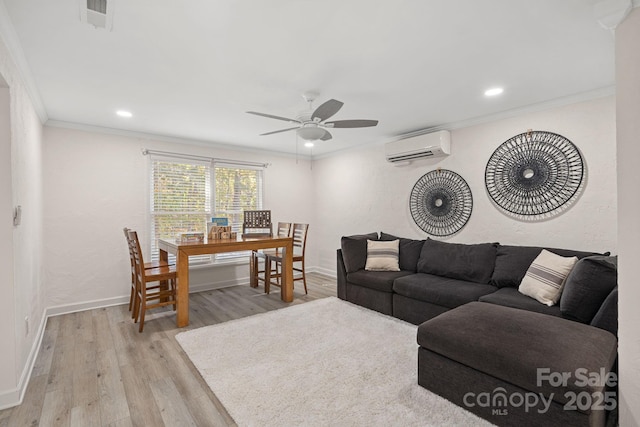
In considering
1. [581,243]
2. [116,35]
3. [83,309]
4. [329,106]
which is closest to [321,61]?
[329,106]

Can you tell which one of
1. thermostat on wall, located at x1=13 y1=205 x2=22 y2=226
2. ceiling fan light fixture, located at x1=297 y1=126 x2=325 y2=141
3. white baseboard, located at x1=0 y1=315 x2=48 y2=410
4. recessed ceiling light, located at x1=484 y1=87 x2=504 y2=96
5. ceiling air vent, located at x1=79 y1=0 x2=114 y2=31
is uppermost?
recessed ceiling light, located at x1=484 y1=87 x2=504 y2=96

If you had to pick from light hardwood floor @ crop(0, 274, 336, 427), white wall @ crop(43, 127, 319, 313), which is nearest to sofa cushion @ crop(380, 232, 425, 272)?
light hardwood floor @ crop(0, 274, 336, 427)

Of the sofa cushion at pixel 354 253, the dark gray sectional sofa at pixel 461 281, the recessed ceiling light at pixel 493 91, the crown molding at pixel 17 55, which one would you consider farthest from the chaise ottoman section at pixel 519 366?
the crown molding at pixel 17 55

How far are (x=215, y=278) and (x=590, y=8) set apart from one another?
16.7ft

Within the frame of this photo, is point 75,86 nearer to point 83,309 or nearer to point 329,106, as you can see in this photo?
point 329,106

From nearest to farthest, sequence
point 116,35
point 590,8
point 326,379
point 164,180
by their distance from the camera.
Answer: point 590,8
point 116,35
point 326,379
point 164,180

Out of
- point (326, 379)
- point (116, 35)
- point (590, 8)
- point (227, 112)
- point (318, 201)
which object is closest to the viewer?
point (590, 8)

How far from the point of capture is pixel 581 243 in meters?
3.02

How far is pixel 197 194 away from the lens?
4.81m

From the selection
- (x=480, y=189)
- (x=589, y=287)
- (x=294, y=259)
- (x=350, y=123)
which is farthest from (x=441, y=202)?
(x=294, y=259)

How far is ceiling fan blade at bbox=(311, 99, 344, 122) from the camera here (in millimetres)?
2369

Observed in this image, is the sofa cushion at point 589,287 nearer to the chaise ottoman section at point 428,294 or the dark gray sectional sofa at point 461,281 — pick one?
the dark gray sectional sofa at point 461,281

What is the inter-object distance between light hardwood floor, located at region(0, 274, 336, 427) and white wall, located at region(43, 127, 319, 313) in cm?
39

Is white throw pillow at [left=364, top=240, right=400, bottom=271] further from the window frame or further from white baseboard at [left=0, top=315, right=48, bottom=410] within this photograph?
white baseboard at [left=0, top=315, right=48, bottom=410]
